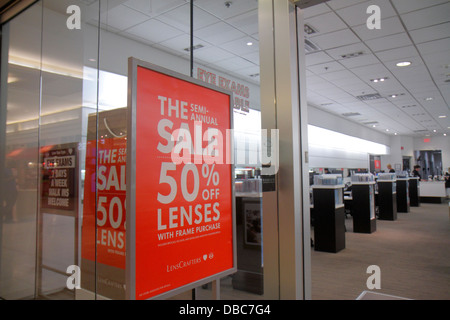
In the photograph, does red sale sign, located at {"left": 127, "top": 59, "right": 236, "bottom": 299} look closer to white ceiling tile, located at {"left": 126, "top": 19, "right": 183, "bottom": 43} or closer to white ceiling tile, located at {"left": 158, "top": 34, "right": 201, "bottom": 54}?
white ceiling tile, located at {"left": 158, "top": 34, "right": 201, "bottom": 54}

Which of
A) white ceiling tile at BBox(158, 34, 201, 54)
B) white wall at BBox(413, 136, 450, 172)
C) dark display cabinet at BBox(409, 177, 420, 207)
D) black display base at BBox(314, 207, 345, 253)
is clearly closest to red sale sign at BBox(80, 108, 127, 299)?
white ceiling tile at BBox(158, 34, 201, 54)

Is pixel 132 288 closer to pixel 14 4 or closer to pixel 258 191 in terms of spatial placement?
pixel 258 191

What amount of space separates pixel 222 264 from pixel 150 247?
0.53 m

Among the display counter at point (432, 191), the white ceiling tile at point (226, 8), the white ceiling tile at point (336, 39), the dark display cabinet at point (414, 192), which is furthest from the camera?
the display counter at point (432, 191)

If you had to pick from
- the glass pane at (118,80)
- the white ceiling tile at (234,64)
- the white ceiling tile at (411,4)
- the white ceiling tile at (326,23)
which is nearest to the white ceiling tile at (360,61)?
the white ceiling tile at (326,23)

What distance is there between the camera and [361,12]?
15.7 feet

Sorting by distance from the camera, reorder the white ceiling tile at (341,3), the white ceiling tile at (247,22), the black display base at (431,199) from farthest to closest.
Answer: the black display base at (431,199)
the white ceiling tile at (341,3)
the white ceiling tile at (247,22)

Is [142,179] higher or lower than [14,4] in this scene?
lower

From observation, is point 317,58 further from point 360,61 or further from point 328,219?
point 328,219

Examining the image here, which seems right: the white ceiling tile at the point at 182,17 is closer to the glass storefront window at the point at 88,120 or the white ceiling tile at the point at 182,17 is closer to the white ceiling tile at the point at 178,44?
the glass storefront window at the point at 88,120

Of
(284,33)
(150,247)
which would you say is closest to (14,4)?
Result: (284,33)

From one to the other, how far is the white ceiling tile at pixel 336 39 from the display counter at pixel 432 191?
10.9m

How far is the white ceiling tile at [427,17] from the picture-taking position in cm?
471

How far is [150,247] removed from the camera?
1411 millimetres
